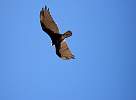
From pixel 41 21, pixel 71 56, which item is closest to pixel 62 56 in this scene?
pixel 71 56

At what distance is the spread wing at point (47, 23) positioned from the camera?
18939 mm

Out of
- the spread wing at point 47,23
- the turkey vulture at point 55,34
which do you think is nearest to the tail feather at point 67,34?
the turkey vulture at point 55,34

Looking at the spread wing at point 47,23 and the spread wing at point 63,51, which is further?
the spread wing at point 63,51

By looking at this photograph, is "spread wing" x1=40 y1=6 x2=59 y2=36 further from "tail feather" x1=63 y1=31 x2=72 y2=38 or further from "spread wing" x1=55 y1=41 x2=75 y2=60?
"spread wing" x1=55 y1=41 x2=75 y2=60

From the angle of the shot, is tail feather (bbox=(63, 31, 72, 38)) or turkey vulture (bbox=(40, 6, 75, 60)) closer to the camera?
tail feather (bbox=(63, 31, 72, 38))

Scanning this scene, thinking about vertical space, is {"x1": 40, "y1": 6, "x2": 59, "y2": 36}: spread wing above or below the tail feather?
above

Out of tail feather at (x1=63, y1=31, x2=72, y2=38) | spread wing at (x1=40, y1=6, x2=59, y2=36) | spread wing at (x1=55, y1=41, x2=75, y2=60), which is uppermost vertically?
spread wing at (x1=40, y1=6, x2=59, y2=36)

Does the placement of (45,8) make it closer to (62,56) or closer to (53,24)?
(53,24)

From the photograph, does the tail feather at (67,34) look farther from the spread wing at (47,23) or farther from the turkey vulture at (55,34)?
the spread wing at (47,23)

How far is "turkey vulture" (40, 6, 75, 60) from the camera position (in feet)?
62.3

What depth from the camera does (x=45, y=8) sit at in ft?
62.1

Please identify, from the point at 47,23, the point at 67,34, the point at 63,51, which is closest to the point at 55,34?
the point at 47,23

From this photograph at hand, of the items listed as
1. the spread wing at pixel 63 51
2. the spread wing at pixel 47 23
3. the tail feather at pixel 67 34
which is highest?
the spread wing at pixel 47 23

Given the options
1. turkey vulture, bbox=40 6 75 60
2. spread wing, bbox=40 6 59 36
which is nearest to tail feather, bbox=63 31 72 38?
turkey vulture, bbox=40 6 75 60
